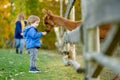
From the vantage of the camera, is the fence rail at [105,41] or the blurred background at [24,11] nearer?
the fence rail at [105,41]

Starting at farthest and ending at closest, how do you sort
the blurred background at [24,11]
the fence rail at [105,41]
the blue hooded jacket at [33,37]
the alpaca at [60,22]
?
the blurred background at [24,11] < the blue hooded jacket at [33,37] < the alpaca at [60,22] < the fence rail at [105,41]

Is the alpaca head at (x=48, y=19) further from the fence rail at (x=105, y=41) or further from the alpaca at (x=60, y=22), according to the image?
the fence rail at (x=105, y=41)

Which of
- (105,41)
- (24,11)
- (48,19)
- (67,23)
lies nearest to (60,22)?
(67,23)

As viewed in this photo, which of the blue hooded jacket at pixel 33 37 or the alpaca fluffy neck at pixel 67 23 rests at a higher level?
the alpaca fluffy neck at pixel 67 23

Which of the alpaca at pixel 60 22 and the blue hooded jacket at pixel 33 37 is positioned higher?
the alpaca at pixel 60 22

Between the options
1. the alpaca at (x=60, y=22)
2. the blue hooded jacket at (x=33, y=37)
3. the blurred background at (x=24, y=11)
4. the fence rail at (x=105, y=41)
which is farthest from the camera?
the blurred background at (x=24, y=11)

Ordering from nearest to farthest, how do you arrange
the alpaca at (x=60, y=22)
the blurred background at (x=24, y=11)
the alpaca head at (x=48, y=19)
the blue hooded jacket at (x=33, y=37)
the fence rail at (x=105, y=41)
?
the fence rail at (x=105, y=41) < the alpaca at (x=60, y=22) < the alpaca head at (x=48, y=19) < the blue hooded jacket at (x=33, y=37) < the blurred background at (x=24, y=11)

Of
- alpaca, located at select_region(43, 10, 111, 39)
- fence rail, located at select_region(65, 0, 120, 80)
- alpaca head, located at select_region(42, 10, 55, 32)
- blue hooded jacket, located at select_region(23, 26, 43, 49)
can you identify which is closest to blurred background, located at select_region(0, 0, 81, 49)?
blue hooded jacket, located at select_region(23, 26, 43, 49)

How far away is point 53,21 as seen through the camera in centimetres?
656

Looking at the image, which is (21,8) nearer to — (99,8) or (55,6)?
(55,6)

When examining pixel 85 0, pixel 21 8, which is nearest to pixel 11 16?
pixel 21 8

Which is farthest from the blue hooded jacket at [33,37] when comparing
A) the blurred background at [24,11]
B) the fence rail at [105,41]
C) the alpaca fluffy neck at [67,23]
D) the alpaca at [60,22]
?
the blurred background at [24,11]

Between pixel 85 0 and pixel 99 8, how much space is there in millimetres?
1505

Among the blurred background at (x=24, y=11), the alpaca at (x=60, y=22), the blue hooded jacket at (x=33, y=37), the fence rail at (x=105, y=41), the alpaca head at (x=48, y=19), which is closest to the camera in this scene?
A: the fence rail at (x=105, y=41)
